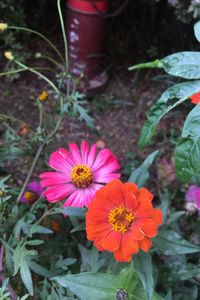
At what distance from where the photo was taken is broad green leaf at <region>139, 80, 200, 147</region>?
0.80m

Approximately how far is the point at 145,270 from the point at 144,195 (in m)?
0.15

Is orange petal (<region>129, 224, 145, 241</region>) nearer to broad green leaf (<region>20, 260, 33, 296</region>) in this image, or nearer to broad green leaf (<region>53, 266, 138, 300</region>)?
broad green leaf (<region>53, 266, 138, 300</region>)

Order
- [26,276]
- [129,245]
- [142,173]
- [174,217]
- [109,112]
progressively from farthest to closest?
[109,112] → [174,217] → [142,173] → [26,276] → [129,245]

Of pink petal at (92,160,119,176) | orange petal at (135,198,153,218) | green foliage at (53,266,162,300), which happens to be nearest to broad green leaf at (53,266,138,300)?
green foliage at (53,266,162,300)

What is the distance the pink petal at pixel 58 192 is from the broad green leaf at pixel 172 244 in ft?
0.67

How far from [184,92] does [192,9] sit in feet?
2.50

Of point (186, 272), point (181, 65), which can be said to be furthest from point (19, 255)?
point (181, 65)

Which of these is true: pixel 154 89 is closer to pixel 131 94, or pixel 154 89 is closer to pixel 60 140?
pixel 131 94

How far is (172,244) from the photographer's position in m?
1.01

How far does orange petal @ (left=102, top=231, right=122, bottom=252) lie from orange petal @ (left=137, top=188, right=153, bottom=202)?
76 millimetres

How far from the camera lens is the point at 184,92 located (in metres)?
0.80

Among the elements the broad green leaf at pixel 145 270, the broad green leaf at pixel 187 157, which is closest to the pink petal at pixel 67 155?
the broad green leaf at pixel 145 270

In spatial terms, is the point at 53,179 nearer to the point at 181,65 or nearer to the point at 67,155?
the point at 67,155

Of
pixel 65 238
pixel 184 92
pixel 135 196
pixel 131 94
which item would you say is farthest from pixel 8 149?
pixel 131 94
